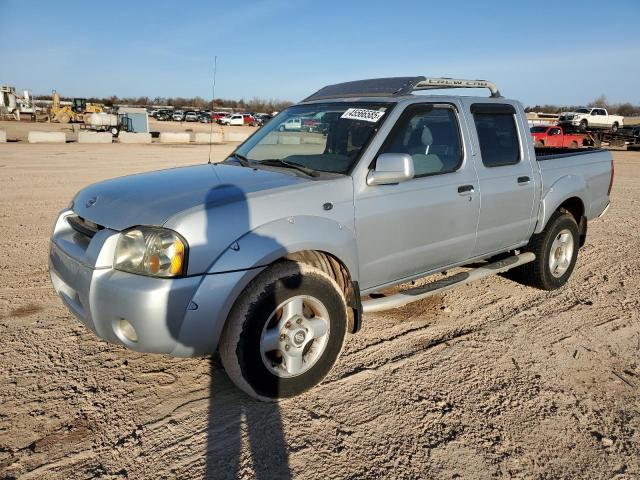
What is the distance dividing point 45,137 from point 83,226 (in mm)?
24625

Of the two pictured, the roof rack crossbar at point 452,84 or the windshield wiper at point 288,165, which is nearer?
the windshield wiper at point 288,165

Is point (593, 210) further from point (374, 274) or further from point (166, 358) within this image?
point (166, 358)

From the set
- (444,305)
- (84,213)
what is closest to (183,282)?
(84,213)

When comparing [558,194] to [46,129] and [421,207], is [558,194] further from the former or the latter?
[46,129]

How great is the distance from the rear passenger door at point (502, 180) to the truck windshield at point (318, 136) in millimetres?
1142

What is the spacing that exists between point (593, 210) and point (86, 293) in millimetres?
5282

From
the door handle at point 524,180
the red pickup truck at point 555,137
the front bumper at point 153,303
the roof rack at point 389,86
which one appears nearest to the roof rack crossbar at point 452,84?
the roof rack at point 389,86

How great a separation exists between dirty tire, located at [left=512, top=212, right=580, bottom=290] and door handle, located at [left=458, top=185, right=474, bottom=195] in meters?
1.35

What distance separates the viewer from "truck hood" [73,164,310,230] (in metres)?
2.83

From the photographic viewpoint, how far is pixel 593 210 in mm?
5586

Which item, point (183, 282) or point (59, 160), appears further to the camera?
point (59, 160)

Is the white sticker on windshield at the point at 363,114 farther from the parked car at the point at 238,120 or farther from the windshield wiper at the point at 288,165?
the parked car at the point at 238,120

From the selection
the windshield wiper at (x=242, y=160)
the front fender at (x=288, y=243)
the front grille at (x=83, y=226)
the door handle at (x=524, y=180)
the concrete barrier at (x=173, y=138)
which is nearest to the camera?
the front fender at (x=288, y=243)

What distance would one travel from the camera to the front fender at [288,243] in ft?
9.03
